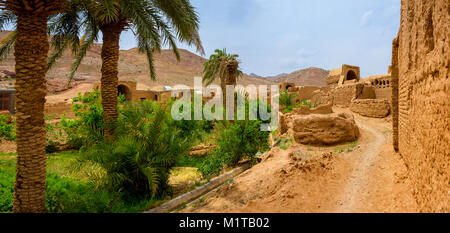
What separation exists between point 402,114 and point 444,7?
3837 millimetres

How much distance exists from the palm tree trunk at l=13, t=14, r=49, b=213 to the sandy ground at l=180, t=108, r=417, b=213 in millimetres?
3389

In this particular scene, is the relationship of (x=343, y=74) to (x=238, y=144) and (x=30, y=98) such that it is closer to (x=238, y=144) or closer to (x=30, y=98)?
(x=238, y=144)

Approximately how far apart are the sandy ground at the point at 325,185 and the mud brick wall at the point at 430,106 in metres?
0.73

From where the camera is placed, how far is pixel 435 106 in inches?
124

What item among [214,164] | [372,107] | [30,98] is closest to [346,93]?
[372,107]

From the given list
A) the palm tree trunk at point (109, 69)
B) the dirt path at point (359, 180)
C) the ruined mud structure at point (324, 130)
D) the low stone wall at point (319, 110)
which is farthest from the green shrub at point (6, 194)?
the low stone wall at point (319, 110)

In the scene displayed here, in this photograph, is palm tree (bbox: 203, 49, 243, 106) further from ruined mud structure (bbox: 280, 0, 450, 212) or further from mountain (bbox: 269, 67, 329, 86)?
mountain (bbox: 269, 67, 329, 86)

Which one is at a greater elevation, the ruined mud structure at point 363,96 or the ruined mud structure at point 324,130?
the ruined mud structure at point 363,96

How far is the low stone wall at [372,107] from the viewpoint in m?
12.1

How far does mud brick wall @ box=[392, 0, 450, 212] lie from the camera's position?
2773mm

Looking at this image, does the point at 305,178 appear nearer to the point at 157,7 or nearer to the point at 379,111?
the point at 157,7

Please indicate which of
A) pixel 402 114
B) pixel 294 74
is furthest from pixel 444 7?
pixel 294 74

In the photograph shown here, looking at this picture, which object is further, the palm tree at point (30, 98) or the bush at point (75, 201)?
the bush at point (75, 201)

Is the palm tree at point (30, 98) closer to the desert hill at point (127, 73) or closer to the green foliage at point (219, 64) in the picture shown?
the green foliage at point (219, 64)
